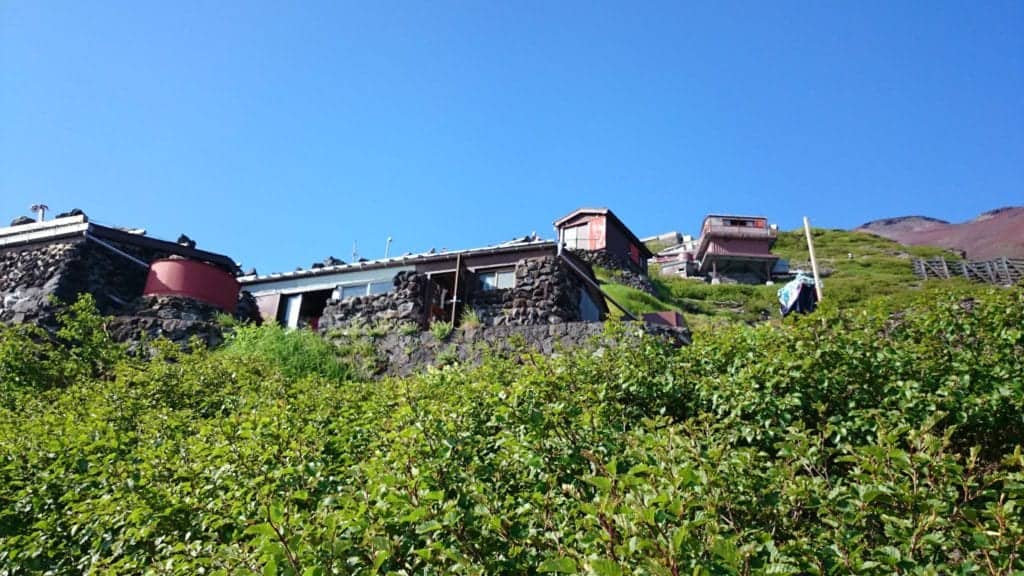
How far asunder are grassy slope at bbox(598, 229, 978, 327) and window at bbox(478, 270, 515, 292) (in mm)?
6992

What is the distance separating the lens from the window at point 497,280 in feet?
60.9

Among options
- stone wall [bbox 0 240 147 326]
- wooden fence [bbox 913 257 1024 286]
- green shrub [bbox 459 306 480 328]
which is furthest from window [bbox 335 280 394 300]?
wooden fence [bbox 913 257 1024 286]

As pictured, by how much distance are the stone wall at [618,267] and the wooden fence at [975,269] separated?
761 inches

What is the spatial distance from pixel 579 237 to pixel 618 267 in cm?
313

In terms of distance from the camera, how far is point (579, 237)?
39.5 metres

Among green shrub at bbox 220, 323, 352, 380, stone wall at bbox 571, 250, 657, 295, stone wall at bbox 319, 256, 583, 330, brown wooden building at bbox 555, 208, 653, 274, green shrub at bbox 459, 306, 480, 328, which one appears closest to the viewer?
green shrub at bbox 220, 323, 352, 380

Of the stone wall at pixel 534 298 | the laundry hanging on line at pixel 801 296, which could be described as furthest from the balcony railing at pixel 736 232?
the stone wall at pixel 534 298

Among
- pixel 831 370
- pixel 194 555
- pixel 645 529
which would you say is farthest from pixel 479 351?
pixel 645 529

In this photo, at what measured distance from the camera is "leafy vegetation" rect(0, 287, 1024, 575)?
10.6ft

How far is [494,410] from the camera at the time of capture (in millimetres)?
5824

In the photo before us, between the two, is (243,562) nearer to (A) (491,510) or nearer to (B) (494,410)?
(A) (491,510)

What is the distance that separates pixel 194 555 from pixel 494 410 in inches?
100

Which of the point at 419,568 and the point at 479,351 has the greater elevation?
the point at 479,351

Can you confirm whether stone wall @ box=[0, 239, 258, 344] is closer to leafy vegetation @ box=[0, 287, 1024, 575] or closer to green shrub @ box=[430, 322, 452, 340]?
green shrub @ box=[430, 322, 452, 340]
